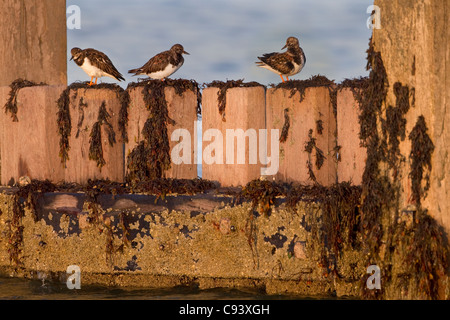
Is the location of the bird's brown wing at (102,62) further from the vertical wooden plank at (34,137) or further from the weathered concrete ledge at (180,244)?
the weathered concrete ledge at (180,244)

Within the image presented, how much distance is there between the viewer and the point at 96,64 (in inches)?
408

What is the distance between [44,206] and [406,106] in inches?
202

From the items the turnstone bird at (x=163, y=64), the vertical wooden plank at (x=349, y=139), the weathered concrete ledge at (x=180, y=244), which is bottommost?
the weathered concrete ledge at (x=180, y=244)

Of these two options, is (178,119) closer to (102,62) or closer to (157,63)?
(157,63)

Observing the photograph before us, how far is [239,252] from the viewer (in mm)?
7379

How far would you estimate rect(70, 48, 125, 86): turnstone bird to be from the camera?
10.3 metres

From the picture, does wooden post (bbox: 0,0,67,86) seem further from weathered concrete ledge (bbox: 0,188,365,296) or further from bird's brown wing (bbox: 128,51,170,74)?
weathered concrete ledge (bbox: 0,188,365,296)

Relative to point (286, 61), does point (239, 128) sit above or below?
below

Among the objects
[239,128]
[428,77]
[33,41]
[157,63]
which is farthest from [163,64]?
[428,77]

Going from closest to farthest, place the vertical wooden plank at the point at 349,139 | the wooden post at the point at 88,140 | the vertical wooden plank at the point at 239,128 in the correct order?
the vertical wooden plank at the point at 349,139 → the vertical wooden plank at the point at 239,128 → the wooden post at the point at 88,140

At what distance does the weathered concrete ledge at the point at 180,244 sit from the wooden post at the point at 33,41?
2.72 metres

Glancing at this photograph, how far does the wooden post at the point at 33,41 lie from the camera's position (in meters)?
9.84

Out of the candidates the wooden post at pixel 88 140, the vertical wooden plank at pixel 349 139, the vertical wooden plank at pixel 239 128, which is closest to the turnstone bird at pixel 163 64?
the wooden post at pixel 88 140

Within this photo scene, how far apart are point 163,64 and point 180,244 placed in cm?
356
